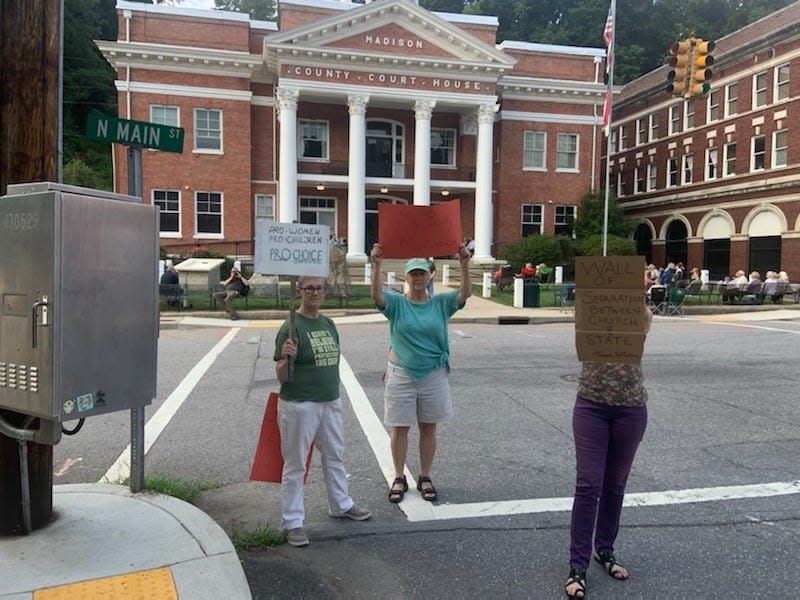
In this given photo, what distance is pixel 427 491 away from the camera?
14.9 ft

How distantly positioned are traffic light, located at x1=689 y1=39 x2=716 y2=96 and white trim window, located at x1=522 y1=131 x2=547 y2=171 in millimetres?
22757

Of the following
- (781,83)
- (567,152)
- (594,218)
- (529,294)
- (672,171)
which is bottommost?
(529,294)

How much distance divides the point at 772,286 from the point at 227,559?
975 inches

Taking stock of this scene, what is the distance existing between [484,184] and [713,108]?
16.2m

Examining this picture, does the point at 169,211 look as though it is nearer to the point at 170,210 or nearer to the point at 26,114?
the point at 170,210

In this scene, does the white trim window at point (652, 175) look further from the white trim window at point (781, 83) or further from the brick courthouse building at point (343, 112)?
the white trim window at point (781, 83)

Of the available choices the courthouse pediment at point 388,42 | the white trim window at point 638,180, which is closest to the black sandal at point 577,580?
the courthouse pediment at point 388,42

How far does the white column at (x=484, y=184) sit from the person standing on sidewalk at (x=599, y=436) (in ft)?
91.1

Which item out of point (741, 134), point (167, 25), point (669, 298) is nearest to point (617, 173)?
point (741, 134)

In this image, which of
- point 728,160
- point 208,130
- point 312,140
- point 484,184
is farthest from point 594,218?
point 208,130

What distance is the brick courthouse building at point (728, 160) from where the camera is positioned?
3175 centimetres

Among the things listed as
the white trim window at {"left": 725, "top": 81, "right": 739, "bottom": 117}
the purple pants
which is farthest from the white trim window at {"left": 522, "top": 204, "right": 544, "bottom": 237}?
the purple pants

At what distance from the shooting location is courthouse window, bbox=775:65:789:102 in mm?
31891

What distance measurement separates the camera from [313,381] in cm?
388
